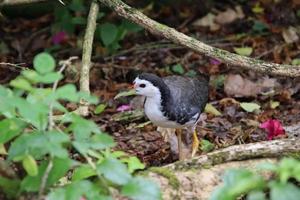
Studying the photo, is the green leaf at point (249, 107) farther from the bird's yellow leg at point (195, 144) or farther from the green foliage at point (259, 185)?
the green foliage at point (259, 185)

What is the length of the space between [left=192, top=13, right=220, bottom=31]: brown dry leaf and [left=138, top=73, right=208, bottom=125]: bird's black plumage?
242 cm

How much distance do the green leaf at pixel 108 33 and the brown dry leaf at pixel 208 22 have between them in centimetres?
158

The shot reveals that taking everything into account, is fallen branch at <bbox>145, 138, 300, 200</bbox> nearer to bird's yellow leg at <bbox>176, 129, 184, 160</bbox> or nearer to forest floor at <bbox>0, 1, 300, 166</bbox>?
forest floor at <bbox>0, 1, 300, 166</bbox>

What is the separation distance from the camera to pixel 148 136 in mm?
6070

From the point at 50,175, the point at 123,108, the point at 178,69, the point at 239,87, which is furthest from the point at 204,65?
the point at 50,175

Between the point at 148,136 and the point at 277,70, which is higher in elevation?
the point at 277,70

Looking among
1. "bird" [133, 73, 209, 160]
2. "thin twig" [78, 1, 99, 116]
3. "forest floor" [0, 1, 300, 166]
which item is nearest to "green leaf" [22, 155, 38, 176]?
"thin twig" [78, 1, 99, 116]

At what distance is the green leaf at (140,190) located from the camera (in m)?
3.20

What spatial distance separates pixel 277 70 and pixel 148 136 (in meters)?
1.45

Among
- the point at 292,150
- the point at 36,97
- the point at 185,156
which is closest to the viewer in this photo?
the point at 36,97

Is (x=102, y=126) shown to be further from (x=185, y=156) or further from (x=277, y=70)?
(x=277, y=70)

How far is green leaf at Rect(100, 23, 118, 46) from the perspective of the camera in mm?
7084

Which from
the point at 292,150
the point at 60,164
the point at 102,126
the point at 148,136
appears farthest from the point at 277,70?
the point at 60,164

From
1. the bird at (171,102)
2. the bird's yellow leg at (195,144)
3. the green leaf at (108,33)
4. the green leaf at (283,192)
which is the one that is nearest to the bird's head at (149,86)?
the bird at (171,102)
